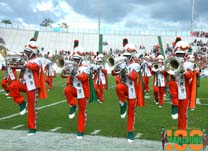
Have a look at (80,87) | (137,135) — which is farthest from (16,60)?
(137,135)

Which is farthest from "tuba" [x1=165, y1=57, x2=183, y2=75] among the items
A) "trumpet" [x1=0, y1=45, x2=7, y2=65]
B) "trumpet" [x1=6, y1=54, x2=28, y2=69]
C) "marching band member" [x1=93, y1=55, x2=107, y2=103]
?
"marching band member" [x1=93, y1=55, x2=107, y2=103]

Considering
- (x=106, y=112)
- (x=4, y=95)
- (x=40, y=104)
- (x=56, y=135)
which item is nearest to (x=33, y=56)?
(x=56, y=135)

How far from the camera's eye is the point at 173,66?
8055 mm

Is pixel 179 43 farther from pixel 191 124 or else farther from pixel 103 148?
pixel 191 124

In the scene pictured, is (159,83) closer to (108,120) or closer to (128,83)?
(108,120)

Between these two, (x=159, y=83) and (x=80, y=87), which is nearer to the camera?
(x=80, y=87)

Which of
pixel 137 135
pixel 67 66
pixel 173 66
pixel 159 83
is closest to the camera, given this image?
pixel 173 66

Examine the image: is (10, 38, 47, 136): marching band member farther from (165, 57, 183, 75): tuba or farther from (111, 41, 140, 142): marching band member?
(165, 57, 183, 75): tuba

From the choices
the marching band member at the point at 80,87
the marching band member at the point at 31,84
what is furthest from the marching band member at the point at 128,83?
the marching band member at the point at 31,84

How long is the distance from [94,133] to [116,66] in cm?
177

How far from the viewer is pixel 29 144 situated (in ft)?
26.3

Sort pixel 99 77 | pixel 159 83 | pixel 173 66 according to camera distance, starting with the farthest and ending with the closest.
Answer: pixel 99 77, pixel 159 83, pixel 173 66

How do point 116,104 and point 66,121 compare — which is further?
point 116,104

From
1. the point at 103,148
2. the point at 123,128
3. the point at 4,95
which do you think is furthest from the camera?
the point at 4,95
